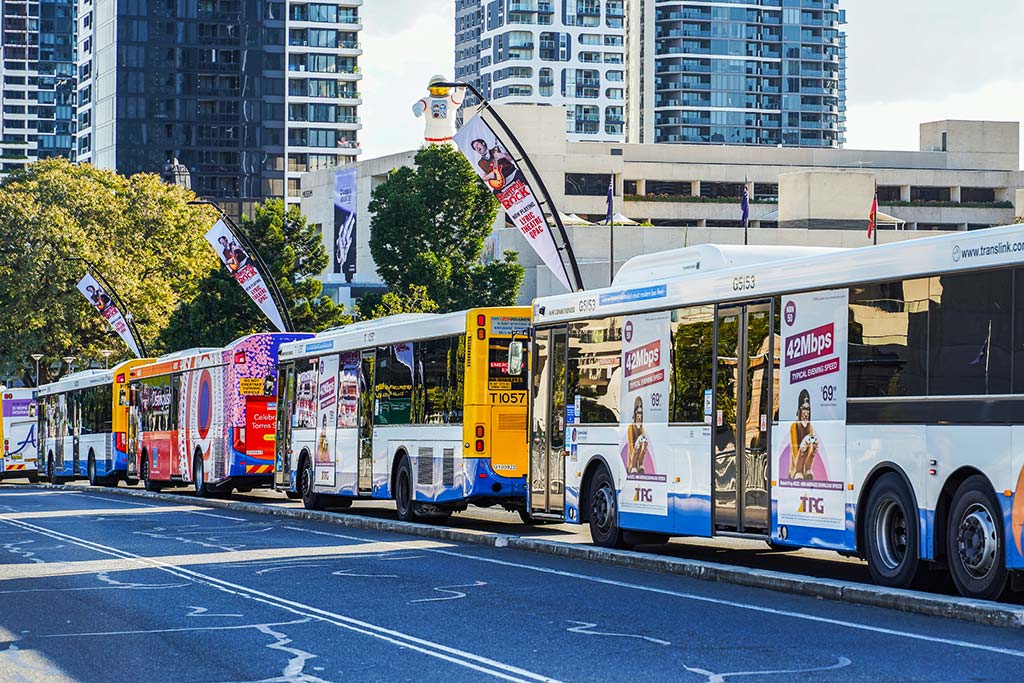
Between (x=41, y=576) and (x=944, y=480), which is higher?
(x=944, y=480)

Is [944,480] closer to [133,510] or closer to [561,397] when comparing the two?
[561,397]

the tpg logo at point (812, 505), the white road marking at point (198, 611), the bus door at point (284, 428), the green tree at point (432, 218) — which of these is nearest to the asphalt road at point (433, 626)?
the white road marking at point (198, 611)

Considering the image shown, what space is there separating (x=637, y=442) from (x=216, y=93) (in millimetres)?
157817

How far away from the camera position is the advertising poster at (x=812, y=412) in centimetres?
1741

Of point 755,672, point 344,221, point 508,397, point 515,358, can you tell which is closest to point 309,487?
point 508,397

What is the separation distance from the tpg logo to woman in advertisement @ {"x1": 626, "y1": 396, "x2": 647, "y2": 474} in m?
3.87

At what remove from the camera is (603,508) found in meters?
22.9

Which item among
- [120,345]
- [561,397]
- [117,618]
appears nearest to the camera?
[117,618]

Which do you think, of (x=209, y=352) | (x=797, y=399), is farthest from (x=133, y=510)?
(x=797, y=399)

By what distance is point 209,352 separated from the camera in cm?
4303

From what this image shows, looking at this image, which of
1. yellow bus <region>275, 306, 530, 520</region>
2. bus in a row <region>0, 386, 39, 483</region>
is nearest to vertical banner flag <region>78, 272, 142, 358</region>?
bus in a row <region>0, 386, 39, 483</region>

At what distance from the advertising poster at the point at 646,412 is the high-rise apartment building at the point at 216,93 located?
152 m

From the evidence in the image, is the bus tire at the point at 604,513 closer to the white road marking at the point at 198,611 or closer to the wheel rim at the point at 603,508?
the wheel rim at the point at 603,508

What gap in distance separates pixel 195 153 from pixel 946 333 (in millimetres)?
162181
